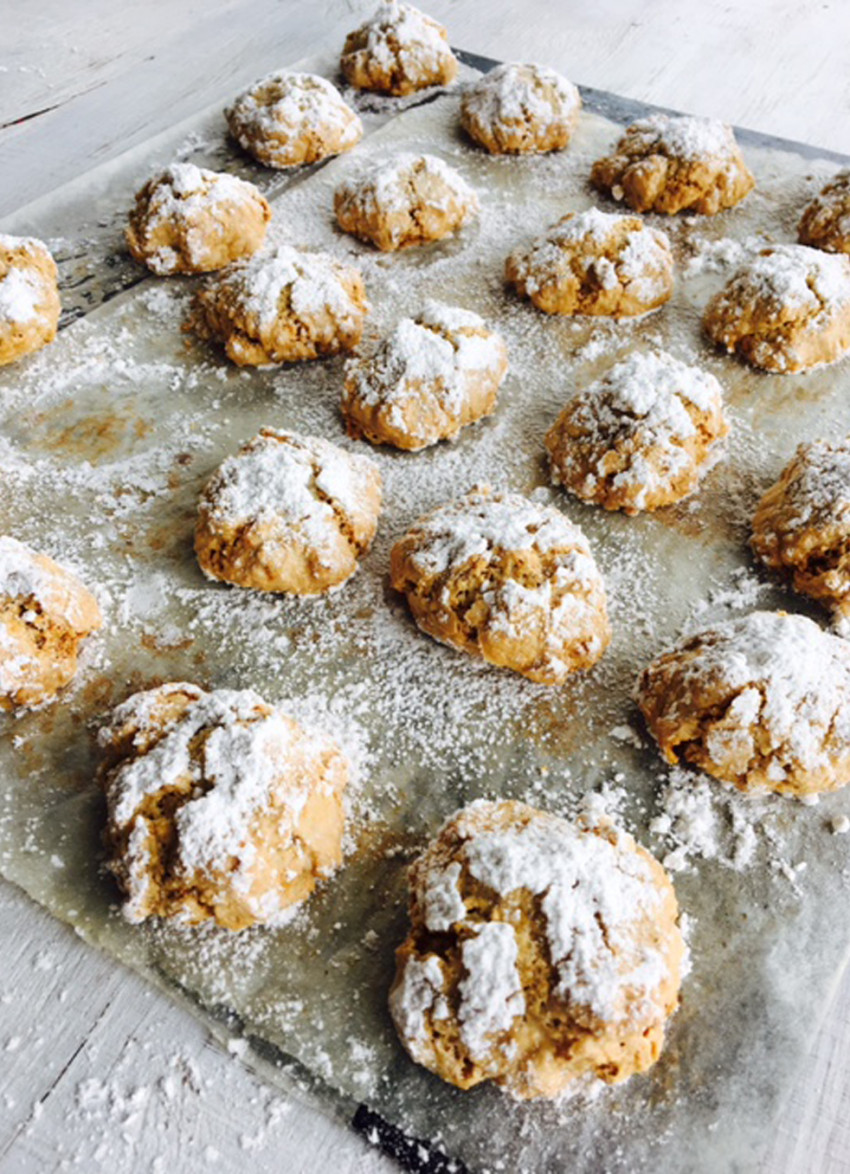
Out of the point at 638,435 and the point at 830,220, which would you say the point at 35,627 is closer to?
the point at 638,435

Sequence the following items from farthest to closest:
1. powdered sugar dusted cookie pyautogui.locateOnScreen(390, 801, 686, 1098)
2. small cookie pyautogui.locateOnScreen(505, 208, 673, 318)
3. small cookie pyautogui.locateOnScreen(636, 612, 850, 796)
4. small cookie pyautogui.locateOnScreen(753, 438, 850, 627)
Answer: small cookie pyautogui.locateOnScreen(505, 208, 673, 318) < small cookie pyautogui.locateOnScreen(753, 438, 850, 627) < small cookie pyautogui.locateOnScreen(636, 612, 850, 796) < powdered sugar dusted cookie pyautogui.locateOnScreen(390, 801, 686, 1098)

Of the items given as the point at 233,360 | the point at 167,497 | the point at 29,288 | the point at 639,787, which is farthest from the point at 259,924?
the point at 29,288

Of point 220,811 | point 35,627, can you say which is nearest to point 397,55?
point 35,627

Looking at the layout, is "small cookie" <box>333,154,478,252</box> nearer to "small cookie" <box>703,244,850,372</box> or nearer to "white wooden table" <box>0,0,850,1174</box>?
"small cookie" <box>703,244,850,372</box>

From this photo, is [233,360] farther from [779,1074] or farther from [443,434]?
[779,1074]

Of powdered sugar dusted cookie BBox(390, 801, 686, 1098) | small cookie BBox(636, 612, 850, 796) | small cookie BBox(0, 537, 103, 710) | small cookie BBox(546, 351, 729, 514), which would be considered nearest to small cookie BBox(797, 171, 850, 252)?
small cookie BBox(546, 351, 729, 514)

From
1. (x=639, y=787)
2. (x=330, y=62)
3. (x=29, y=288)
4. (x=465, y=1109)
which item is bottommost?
(x=465, y=1109)

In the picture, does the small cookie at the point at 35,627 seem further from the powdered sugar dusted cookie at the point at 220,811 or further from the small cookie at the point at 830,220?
the small cookie at the point at 830,220
